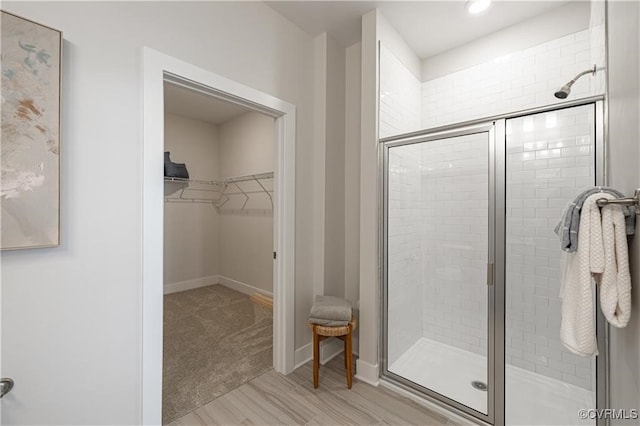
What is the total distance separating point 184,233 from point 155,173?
3.00 metres

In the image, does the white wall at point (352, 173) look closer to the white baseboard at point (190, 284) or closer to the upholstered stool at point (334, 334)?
the upholstered stool at point (334, 334)

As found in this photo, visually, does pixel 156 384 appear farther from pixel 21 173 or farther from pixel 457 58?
pixel 457 58

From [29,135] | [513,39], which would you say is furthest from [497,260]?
[29,135]

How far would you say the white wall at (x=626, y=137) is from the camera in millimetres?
698

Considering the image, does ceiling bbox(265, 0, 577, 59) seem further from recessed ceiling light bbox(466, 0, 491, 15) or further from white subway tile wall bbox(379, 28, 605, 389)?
white subway tile wall bbox(379, 28, 605, 389)

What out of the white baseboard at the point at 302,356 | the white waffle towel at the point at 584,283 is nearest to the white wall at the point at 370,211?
the white baseboard at the point at 302,356

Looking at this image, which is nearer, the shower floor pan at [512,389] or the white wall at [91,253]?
the white wall at [91,253]

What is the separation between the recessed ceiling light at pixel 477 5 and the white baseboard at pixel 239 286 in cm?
355

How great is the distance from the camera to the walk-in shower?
1626mm

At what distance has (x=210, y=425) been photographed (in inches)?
63.7

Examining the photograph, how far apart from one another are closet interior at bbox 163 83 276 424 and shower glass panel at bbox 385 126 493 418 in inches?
51.9

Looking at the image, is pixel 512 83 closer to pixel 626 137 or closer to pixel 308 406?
pixel 626 137

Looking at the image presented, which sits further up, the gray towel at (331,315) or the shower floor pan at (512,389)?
the gray towel at (331,315)

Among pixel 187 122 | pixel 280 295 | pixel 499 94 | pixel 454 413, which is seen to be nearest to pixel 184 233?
pixel 187 122
